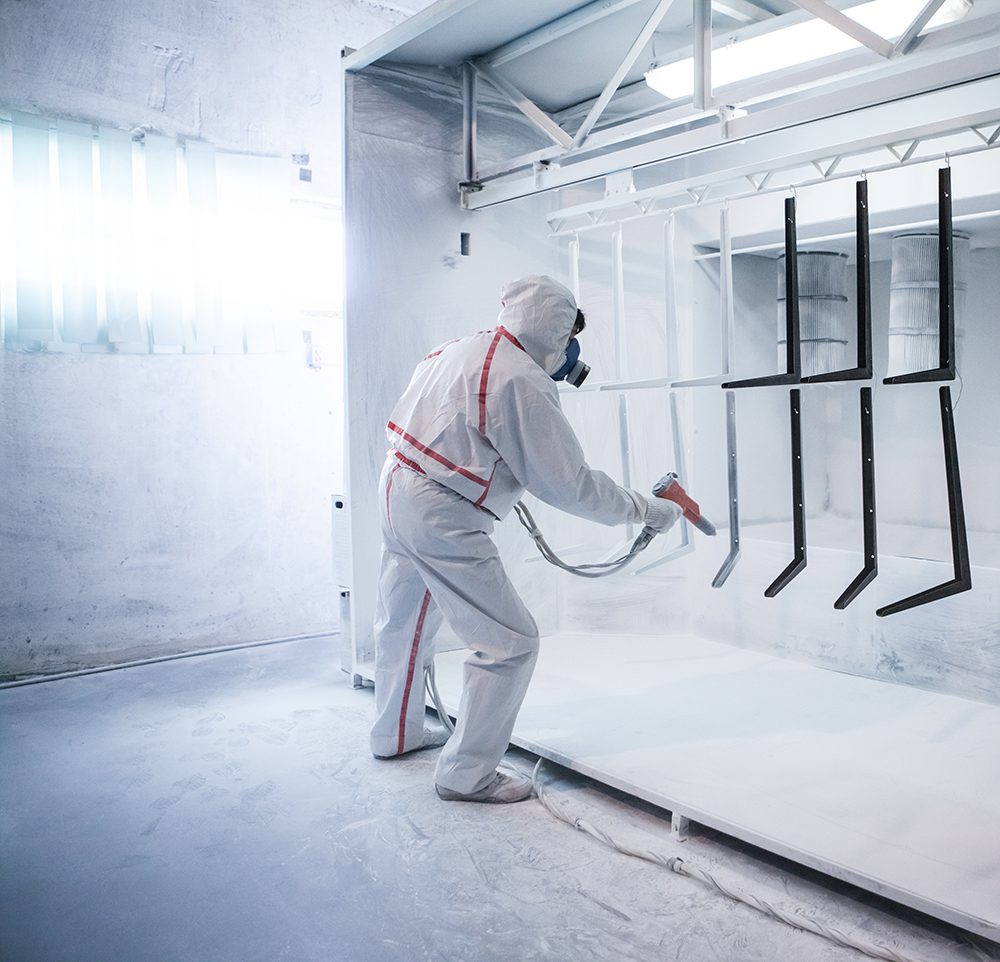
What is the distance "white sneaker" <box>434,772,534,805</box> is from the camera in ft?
8.55

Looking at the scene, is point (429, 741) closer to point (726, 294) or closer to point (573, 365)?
point (573, 365)

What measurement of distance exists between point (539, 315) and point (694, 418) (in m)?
1.62

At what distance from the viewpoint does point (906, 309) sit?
3166 millimetres

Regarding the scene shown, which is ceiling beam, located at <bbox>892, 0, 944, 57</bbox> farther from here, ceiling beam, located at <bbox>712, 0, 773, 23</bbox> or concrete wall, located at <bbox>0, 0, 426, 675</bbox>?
concrete wall, located at <bbox>0, 0, 426, 675</bbox>

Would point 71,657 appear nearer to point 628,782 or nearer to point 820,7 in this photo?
point 628,782

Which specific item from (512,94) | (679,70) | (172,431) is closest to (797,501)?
(679,70)

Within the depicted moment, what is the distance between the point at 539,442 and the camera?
2.45 meters

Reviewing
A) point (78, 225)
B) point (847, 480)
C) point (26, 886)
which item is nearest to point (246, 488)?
point (78, 225)

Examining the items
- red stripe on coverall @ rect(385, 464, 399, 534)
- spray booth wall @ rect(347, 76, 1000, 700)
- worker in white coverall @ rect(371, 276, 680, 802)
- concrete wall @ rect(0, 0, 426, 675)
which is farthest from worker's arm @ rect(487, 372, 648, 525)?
concrete wall @ rect(0, 0, 426, 675)

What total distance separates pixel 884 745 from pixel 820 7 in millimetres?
2067

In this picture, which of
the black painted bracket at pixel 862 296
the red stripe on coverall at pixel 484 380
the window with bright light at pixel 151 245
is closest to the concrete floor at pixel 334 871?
the red stripe on coverall at pixel 484 380

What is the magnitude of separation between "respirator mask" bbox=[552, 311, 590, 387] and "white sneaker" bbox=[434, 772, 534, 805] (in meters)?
1.16

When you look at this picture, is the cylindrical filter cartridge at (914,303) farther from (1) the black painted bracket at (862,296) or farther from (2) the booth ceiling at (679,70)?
(1) the black painted bracket at (862,296)

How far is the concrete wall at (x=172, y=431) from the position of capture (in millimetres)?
3797
